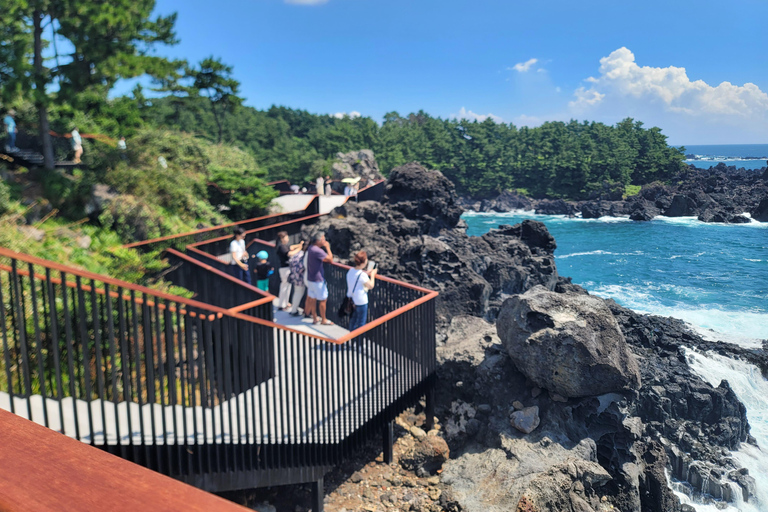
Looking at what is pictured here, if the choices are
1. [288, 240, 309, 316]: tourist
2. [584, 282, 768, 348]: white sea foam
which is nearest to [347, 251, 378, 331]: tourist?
[288, 240, 309, 316]: tourist

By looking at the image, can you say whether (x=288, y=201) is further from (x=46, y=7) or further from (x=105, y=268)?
(x=105, y=268)

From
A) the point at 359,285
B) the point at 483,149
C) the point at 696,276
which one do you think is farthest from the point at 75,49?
the point at 483,149

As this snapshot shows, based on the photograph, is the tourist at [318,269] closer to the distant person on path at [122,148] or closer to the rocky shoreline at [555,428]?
the rocky shoreline at [555,428]

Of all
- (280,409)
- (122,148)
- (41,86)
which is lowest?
(280,409)

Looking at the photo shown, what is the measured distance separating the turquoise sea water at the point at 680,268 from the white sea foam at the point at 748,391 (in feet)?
13.5

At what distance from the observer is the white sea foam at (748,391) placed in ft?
37.4

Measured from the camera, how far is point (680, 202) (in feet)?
195

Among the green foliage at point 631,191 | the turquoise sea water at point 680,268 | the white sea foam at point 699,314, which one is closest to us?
the white sea foam at point 699,314

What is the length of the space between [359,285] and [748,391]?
44.2ft

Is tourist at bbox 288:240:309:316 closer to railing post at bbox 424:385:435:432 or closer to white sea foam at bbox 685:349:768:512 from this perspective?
railing post at bbox 424:385:435:432

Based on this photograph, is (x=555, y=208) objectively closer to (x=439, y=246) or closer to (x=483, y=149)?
(x=483, y=149)

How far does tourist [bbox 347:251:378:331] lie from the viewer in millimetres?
8188

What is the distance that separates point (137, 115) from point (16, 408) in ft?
61.3

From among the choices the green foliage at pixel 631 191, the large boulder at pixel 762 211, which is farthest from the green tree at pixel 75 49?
the green foliage at pixel 631 191
